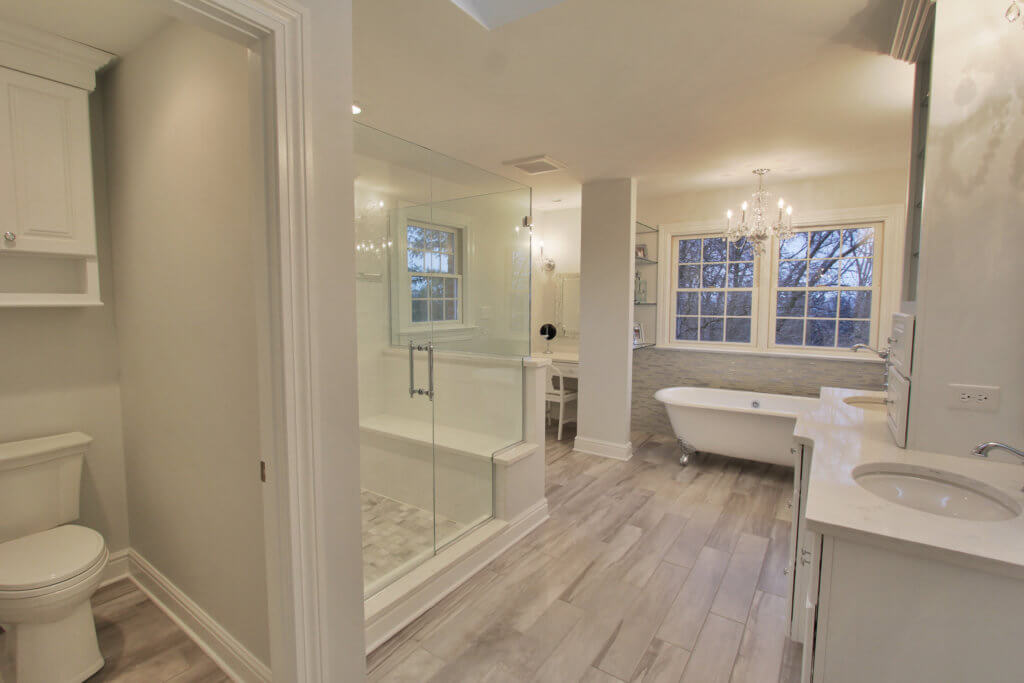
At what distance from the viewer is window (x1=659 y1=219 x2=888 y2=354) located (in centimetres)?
404

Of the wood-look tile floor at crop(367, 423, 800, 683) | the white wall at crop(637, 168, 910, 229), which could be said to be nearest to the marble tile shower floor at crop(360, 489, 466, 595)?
the wood-look tile floor at crop(367, 423, 800, 683)

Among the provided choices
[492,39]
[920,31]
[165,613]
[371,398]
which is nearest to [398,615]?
[165,613]

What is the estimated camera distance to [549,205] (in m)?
5.36

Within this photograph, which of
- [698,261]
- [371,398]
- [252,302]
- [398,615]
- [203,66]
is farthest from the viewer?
[698,261]

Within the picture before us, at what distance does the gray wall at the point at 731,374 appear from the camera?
407 cm

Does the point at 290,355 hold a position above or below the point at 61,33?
below

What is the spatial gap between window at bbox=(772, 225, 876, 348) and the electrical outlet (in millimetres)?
2894

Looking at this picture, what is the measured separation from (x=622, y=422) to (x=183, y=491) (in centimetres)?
326

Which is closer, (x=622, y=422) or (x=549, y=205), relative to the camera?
(x=622, y=422)

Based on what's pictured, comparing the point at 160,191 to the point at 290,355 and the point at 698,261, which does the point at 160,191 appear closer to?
the point at 290,355

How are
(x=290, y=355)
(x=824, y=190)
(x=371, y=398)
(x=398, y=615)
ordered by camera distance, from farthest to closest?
(x=824, y=190)
(x=371, y=398)
(x=398, y=615)
(x=290, y=355)

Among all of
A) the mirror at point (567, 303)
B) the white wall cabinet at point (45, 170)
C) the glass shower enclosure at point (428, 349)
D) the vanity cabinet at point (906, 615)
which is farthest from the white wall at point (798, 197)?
the white wall cabinet at point (45, 170)

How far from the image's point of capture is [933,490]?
1.49 meters

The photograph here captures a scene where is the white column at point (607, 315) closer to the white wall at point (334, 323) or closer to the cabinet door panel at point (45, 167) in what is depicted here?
the white wall at point (334, 323)
